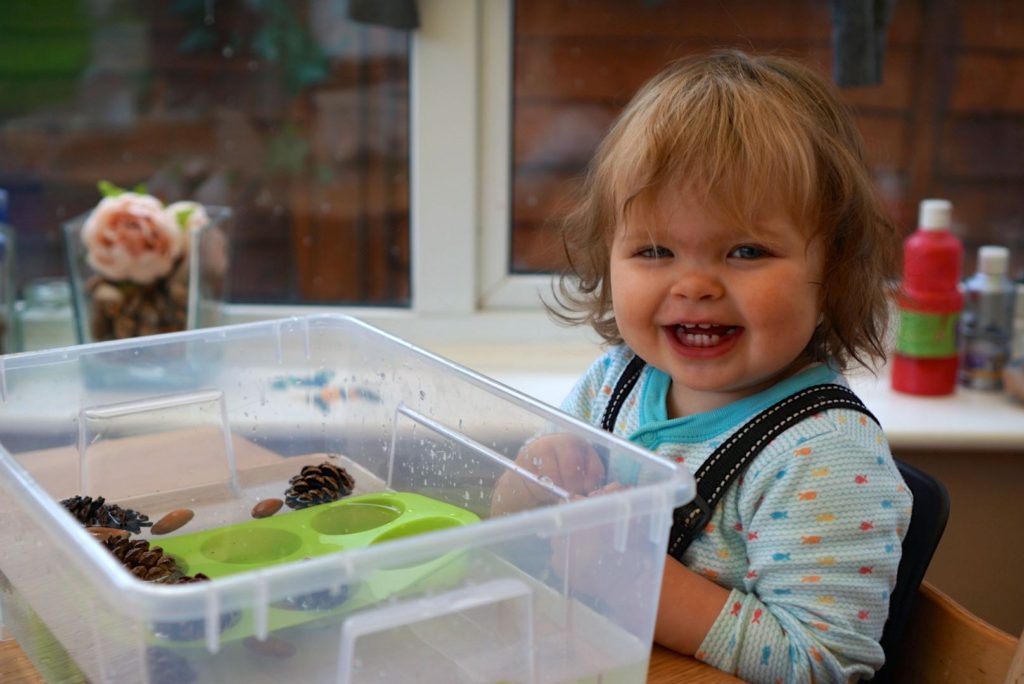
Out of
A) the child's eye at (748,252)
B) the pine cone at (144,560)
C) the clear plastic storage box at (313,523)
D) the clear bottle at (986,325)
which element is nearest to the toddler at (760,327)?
the child's eye at (748,252)

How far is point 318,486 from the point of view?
37.7 inches

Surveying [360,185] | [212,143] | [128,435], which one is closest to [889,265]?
[128,435]

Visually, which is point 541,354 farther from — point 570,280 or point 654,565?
point 654,565

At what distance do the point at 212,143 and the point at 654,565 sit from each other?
1326mm

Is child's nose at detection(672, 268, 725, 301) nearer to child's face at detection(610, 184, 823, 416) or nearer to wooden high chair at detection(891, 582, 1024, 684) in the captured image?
child's face at detection(610, 184, 823, 416)

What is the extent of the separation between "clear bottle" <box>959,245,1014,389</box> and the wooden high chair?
2.57 ft

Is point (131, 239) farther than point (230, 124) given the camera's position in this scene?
No

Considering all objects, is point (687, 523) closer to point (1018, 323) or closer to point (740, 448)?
point (740, 448)

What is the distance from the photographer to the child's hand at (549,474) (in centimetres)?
77

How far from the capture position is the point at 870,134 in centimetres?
183

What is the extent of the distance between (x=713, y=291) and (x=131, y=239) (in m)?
0.91

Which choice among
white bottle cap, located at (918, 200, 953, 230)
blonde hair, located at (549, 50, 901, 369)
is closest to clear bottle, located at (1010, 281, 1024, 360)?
white bottle cap, located at (918, 200, 953, 230)

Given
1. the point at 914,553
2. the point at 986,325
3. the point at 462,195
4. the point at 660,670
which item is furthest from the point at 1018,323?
the point at 660,670

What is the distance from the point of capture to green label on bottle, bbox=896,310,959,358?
1.62 meters
